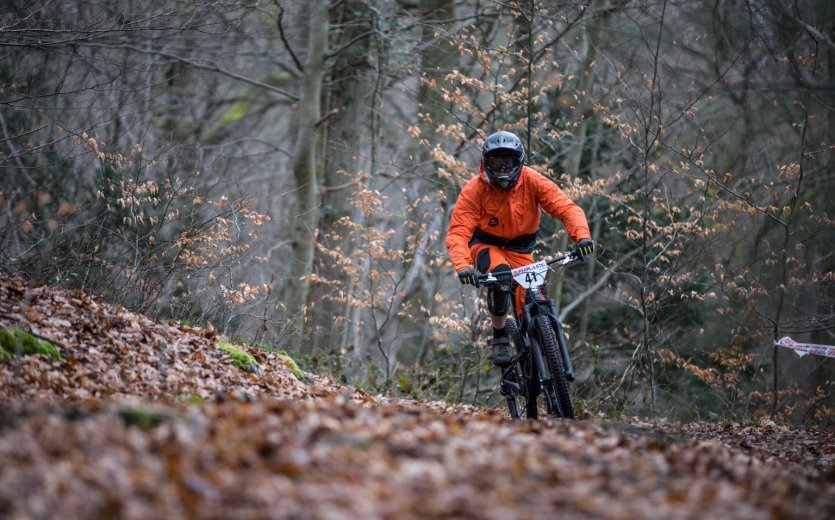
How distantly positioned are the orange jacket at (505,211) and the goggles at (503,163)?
19 cm

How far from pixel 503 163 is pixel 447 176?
666 cm

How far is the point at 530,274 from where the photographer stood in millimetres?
8266

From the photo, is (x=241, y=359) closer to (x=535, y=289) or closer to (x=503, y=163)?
(x=535, y=289)

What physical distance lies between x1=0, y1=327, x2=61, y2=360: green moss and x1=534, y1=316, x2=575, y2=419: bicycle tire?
13.6ft

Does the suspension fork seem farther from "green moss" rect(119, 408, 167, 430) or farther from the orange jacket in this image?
"green moss" rect(119, 408, 167, 430)

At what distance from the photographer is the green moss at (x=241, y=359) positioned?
29.4 ft

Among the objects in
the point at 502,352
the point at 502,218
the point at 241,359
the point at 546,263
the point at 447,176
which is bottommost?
the point at 241,359

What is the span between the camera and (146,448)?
13.2ft

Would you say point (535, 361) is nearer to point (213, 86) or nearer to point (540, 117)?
point (540, 117)

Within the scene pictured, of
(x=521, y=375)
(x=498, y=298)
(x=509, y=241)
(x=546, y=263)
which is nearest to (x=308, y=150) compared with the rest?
(x=509, y=241)

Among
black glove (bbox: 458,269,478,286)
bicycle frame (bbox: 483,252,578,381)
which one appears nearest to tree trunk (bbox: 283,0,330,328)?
black glove (bbox: 458,269,478,286)

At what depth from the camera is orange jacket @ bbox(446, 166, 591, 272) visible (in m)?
8.59

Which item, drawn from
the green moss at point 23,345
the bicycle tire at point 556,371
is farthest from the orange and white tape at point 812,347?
the green moss at point 23,345

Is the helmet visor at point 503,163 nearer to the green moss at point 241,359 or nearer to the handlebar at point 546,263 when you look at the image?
the handlebar at point 546,263
